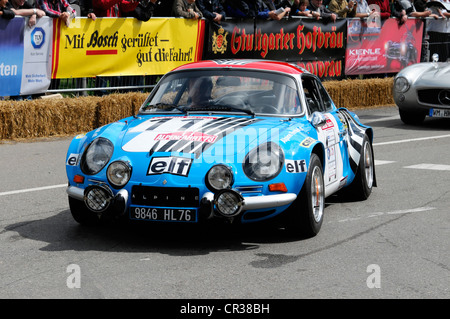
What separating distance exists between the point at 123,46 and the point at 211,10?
2331 millimetres

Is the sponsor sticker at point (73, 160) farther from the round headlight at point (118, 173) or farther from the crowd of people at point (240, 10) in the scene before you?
the crowd of people at point (240, 10)

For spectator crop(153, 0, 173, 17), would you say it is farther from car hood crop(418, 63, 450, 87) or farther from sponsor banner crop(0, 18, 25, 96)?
car hood crop(418, 63, 450, 87)

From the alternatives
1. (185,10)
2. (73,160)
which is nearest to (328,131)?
(73,160)

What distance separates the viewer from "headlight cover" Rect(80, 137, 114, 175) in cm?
624

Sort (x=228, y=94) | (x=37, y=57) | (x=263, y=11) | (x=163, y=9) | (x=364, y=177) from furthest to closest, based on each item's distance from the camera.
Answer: (x=263, y=11) < (x=163, y=9) < (x=37, y=57) < (x=364, y=177) < (x=228, y=94)

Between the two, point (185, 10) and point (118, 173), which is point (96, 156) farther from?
point (185, 10)

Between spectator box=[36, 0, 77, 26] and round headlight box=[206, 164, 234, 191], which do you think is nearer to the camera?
round headlight box=[206, 164, 234, 191]

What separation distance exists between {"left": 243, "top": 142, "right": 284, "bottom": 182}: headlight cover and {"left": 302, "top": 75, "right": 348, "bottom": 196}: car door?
2.70ft

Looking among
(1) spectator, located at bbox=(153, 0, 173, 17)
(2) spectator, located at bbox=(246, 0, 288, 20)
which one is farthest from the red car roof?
(2) spectator, located at bbox=(246, 0, 288, 20)

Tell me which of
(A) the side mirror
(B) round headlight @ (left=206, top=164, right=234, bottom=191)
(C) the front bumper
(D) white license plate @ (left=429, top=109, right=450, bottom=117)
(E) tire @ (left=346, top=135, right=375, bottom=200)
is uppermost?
(A) the side mirror

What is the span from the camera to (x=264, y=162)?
20.0 feet

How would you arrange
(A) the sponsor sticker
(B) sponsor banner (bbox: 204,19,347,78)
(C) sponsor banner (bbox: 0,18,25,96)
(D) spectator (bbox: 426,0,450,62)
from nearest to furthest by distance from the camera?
(A) the sponsor sticker, (C) sponsor banner (bbox: 0,18,25,96), (B) sponsor banner (bbox: 204,19,347,78), (D) spectator (bbox: 426,0,450,62)

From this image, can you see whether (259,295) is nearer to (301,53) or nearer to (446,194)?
(446,194)
